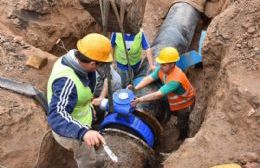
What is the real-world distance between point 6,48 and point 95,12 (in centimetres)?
146

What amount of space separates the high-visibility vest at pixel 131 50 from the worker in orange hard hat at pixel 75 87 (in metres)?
2.19

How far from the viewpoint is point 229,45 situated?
221 inches

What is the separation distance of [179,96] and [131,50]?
1154 mm

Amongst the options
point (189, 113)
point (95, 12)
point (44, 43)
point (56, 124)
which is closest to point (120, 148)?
point (56, 124)

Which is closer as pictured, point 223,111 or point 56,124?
point 56,124

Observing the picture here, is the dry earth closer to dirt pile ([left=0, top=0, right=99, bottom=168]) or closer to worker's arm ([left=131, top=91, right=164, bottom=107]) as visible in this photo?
dirt pile ([left=0, top=0, right=99, bottom=168])

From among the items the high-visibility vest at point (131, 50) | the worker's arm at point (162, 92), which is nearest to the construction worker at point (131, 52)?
the high-visibility vest at point (131, 50)

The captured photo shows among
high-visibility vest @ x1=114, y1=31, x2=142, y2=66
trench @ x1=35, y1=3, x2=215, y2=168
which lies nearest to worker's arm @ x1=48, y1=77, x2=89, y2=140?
trench @ x1=35, y1=3, x2=215, y2=168

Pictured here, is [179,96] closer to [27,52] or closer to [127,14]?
[127,14]

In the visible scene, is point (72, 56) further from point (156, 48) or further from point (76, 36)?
point (76, 36)

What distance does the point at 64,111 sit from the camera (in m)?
4.04

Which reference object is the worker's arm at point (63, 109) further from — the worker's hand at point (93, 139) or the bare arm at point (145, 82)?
the bare arm at point (145, 82)

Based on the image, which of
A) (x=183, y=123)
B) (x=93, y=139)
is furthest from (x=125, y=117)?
(x=183, y=123)

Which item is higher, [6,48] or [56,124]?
[56,124]
